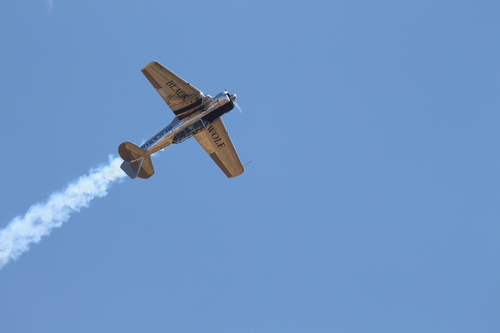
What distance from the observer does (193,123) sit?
50781 mm

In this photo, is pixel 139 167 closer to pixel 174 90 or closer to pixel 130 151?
pixel 130 151

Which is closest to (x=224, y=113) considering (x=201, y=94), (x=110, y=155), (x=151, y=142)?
(x=201, y=94)

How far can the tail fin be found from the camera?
50719mm

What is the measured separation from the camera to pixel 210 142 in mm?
53500

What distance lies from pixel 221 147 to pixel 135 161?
21.9ft

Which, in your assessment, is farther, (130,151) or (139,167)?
(139,167)

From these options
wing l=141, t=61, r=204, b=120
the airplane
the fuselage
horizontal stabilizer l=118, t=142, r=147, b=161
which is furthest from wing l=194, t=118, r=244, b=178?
horizontal stabilizer l=118, t=142, r=147, b=161

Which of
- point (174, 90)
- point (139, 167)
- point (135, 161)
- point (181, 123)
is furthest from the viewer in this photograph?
point (139, 167)

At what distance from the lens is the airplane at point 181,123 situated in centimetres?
4925

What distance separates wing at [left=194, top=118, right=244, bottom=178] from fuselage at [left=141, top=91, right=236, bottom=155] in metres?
1.33

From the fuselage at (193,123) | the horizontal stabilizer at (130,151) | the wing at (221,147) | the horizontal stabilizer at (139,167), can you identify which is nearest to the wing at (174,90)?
the fuselage at (193,123)

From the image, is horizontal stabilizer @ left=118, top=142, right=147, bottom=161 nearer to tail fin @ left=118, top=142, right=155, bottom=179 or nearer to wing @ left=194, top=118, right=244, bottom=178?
tail fin @ left=118, top=142, right=155, bottom=179

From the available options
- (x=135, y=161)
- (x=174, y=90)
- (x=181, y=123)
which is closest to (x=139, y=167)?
(x=135, y=161)

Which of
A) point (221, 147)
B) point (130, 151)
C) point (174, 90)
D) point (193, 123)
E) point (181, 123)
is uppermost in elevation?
point (174, 90)
